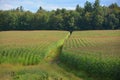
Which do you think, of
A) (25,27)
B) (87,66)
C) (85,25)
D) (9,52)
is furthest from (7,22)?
(87,66)

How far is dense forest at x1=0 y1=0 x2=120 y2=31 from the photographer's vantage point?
7143 cm

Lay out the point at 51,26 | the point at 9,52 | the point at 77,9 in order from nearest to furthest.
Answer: the point at 9,52 < the point at 51,26 < the point at 77,9

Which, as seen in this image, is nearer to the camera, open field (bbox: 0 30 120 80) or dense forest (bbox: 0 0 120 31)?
open field (bbox: 0 30 120 80)

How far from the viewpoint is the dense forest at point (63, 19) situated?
71.4 metres

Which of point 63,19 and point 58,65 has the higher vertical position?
point 63,19

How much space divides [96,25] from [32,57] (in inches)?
1845

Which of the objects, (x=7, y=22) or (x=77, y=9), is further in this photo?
(x=77, y=9)

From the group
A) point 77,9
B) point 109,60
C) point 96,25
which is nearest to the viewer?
point 109,60

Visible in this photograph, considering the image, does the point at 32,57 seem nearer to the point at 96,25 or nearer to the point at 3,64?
the point at 3,64

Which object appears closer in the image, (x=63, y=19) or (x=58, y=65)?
(x=58, y=65)

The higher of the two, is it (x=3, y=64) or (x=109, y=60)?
(x=109, y=60)

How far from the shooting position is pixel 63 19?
3007 inches

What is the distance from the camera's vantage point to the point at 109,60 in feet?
61.6

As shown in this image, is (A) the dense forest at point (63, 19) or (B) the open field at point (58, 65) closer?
(B) the open field at point (58, 65)
